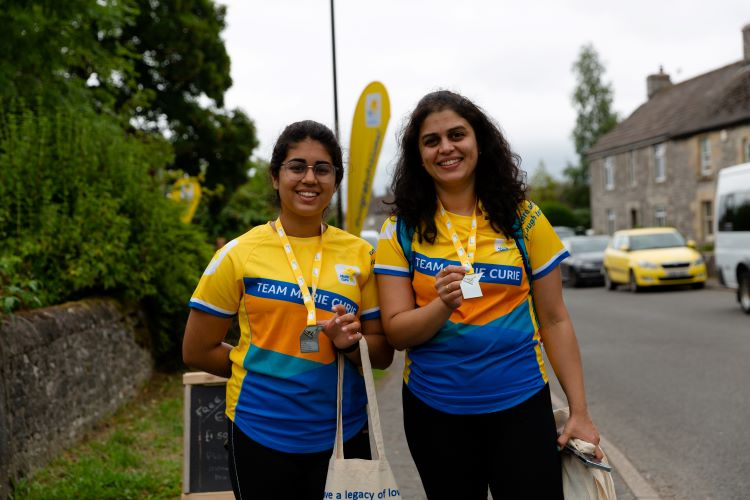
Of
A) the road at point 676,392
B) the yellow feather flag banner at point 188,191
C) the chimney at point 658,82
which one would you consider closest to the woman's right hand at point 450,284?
the road at point 676,392

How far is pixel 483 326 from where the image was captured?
2635 millimetres

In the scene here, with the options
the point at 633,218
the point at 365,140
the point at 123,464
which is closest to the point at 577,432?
the point at 123,464

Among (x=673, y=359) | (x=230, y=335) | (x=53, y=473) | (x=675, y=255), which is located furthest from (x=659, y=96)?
(x=53, y=473)

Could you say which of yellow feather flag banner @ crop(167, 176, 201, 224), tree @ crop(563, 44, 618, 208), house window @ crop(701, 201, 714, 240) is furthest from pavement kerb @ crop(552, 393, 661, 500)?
tree @ crop(563, 44, 618, 208)

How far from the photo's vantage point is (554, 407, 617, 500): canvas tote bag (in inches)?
104

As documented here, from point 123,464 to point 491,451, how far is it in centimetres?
376

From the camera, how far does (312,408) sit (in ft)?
8.68

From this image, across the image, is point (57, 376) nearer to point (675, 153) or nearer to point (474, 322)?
point (474, 322)

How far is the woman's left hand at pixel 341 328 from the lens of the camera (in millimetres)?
2566

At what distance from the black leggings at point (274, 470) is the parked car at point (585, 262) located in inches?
889

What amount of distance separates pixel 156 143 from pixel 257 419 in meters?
9.50

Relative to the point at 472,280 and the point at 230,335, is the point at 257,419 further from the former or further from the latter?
the point at 230,335

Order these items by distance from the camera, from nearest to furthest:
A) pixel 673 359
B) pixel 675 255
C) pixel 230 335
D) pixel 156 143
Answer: pixel 230 335 < pixel 673 359 < pixel 156 143 < pixel 675 255

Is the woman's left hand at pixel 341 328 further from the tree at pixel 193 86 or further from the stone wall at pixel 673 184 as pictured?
the stone wall at pixel 673 184
